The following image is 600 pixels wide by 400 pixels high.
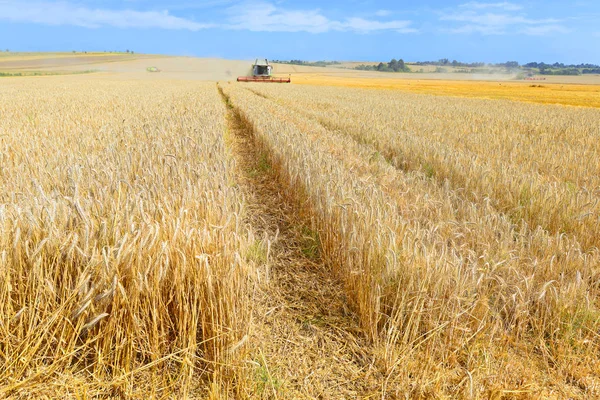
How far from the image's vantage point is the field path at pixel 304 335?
6.31 feet

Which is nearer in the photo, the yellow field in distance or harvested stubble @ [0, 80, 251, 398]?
harvested stubble @ [0, 80, 251, 398]

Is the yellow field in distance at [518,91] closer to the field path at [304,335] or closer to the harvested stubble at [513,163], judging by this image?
the harvested stubble at [513,163]

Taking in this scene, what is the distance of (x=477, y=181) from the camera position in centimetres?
529

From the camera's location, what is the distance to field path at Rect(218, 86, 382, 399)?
1.92 meters

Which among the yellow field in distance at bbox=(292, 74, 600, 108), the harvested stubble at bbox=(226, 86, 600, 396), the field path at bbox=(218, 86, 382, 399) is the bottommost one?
the field path at bbox=(218, 86, 382, 399)

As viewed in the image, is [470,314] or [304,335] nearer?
[470,314]

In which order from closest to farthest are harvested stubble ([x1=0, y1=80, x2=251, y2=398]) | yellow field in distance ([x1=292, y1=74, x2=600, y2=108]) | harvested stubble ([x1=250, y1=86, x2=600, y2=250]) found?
harvested stubble ([x1=0, y1=80, x2=251, y2=398])
harvested stubble ([x1=250, y1=86, x2=600, y2=250])
yellow field in distance ([x1=292, y1=74, x2=600, y2=108])

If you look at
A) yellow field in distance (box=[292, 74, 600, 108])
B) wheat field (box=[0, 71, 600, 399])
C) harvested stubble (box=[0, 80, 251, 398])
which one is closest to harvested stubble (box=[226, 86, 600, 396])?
wheat field (box=[0, 71, 600, 399])

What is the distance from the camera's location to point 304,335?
2.36 m

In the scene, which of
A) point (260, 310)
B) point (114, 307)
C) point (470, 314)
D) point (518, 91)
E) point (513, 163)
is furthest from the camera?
point (518, 91)

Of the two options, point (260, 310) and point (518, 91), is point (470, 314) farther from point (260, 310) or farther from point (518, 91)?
point (518, 91)

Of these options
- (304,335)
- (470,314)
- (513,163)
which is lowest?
(304,335)

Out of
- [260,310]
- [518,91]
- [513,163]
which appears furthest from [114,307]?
[518,91]

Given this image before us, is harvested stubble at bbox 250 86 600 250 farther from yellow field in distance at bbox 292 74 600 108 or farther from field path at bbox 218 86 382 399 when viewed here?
yellow field in distance at bbox 292 74 600 108
